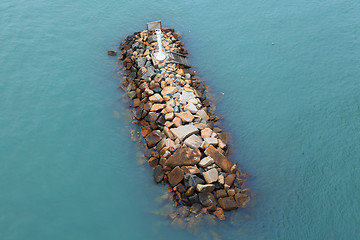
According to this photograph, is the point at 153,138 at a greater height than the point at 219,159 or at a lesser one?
greater

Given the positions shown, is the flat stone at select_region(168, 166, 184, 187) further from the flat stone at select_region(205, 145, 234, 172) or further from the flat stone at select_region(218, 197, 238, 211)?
the flat stone at select_region(218, 197, 238, 211)

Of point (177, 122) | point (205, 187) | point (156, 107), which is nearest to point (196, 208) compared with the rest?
point (205, 187)

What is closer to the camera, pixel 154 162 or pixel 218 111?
pixel 154 162

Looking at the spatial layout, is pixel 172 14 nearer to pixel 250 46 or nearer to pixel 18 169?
pixel 250 46

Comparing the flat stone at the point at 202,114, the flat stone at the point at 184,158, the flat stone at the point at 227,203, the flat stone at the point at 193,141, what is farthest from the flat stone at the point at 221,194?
the flat stone at the point at 202,114

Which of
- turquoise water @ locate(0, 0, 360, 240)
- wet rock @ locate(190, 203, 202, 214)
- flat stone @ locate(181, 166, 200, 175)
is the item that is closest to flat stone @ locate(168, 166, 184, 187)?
flat stone @ locate(181, 166, 200, 175)

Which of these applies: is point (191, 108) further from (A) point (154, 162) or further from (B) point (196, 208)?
(B) point (196, 208)

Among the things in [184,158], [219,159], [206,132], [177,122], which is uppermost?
[177,122]
